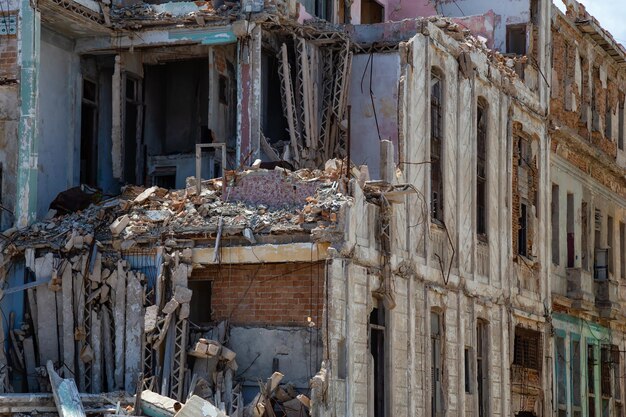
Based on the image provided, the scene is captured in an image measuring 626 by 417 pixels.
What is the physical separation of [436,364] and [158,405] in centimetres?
755

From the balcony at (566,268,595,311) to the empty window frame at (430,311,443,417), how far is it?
360 inches

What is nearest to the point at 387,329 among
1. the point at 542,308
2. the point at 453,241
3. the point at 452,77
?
the point at 453,241

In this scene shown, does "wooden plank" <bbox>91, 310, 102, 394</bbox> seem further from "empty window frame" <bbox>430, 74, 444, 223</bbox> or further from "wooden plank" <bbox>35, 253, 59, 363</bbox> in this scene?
"empty window frame" <bbox>430, 74, 444, 223</bbox>

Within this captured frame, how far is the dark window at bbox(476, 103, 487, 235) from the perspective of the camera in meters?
31.1

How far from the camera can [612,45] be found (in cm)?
3994

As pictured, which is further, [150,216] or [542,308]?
[542,308]

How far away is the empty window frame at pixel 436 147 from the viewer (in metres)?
28.3

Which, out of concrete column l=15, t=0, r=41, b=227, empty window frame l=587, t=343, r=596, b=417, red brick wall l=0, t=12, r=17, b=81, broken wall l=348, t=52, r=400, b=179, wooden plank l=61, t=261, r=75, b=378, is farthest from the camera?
empty window frame l=587, t=343, r=596, b=417

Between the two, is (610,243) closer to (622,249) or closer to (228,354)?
(622,249)

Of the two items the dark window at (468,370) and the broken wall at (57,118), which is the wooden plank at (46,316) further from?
the dark window at (468,370)

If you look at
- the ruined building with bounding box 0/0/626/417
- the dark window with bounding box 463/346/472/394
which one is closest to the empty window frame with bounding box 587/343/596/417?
the ruined building with bounding box 0/0/626/417

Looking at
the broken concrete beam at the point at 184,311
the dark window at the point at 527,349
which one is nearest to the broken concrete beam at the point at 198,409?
the broken concrete beam at the point at 184,311

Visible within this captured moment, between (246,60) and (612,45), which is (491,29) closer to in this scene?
(612,45)

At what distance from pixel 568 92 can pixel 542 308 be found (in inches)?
244
